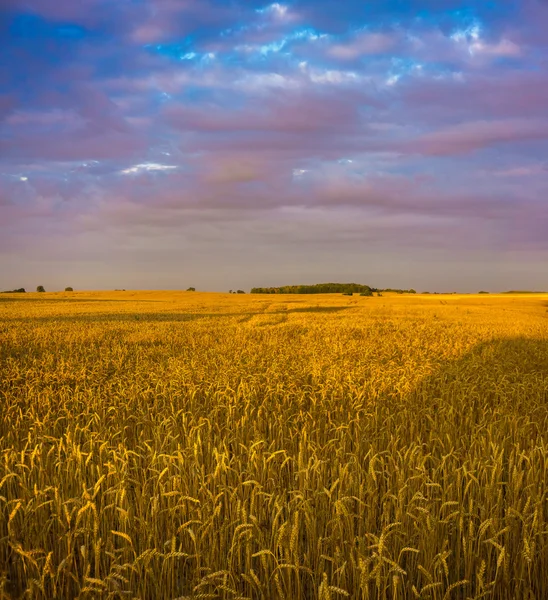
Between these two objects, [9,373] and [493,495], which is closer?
[493,495]

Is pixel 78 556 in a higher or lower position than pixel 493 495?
lower

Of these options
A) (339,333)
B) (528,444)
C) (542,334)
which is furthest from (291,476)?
(542,334)

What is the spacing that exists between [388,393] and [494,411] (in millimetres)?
1862

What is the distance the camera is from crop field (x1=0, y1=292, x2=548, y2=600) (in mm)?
3316

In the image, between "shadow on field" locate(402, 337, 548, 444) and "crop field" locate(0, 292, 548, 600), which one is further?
"shadow on field" locate(402, 337, 548, 444)

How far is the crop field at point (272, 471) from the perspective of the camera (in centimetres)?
332

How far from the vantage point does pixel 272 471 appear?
4.54m

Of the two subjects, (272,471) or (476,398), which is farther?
(476,398)

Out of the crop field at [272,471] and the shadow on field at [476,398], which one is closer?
the crop field at [272,471]

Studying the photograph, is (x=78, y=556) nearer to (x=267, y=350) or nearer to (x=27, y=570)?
(x=27, y=570)

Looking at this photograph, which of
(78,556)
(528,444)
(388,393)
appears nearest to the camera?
(78,556)

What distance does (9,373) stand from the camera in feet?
33.2

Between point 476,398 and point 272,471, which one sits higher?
point 272,471

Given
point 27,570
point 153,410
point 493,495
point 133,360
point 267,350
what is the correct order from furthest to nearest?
1. point 267,350
2. point 133,360
3. point 153,410
4. point 493,495
5. point 27,570
